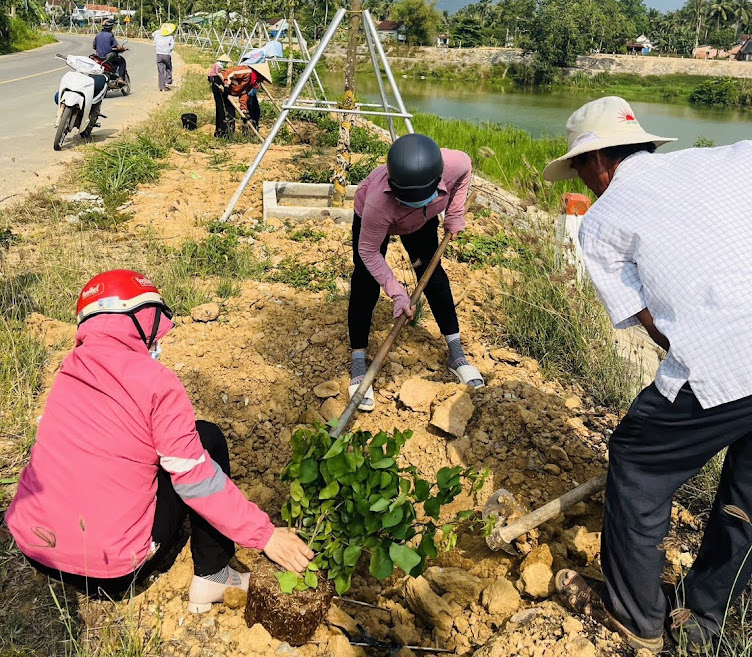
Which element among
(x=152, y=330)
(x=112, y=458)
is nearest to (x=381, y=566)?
(x=112, y=458)

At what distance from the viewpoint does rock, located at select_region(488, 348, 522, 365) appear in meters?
3.38

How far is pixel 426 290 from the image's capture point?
3174mm

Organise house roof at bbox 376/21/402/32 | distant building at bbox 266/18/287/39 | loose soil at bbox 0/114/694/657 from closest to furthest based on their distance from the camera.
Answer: loose soil at bbox 0/114/694/657 → distant building at bbox 266/18/287/39 → house roof at bbox 376/21/402/32

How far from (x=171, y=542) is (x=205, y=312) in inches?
78.7

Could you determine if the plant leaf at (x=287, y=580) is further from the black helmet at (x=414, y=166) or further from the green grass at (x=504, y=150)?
the green grass at (x=504, y=150)

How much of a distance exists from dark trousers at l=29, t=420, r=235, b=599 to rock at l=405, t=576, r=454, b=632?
62 cm

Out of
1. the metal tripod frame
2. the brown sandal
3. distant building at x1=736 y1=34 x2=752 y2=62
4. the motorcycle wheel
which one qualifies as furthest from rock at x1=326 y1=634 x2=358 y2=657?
distant building at x1=736 y1=34 x2=752 y2=62

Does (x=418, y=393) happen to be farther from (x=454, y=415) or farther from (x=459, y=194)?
(x=459, y=194)

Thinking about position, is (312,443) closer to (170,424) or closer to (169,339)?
(170,424)

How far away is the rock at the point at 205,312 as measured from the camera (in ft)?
12.1

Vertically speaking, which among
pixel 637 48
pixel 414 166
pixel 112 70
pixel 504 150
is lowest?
pixel 637 48

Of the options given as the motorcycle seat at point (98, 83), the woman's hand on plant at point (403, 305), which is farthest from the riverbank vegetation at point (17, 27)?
the woman's hand on plant at point (403, 305)

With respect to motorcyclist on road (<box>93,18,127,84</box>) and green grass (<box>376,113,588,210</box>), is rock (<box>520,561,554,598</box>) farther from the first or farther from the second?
motorcyclist on road (<box>93,18,127,84</box>)

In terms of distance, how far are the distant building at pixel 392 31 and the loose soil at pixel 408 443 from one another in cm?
6350
